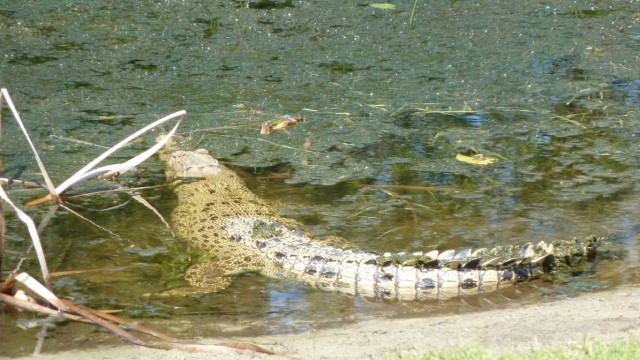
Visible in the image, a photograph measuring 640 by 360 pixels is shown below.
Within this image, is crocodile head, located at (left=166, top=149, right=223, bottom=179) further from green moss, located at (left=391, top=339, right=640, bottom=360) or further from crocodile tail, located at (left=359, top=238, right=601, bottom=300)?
green moss, located at (left=391, top=339, right=640, bottom=360)

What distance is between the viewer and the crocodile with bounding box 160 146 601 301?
4.09 m

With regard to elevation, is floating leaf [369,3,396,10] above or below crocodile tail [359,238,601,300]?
above

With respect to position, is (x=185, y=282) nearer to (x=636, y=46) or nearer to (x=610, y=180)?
(x=610, y=180)

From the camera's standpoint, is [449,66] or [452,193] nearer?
[452,193]

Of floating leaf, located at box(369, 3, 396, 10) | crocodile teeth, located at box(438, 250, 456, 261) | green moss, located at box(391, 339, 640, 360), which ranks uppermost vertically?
floating leaf, located at box(369, 3, 396, 10)

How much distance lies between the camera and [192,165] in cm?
561

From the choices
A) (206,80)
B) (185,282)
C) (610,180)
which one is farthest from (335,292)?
(206,80)

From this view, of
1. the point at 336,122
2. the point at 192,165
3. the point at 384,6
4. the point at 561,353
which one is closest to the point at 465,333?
the point at 561,353

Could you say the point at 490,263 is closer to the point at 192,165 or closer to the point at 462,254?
the point at 462,254

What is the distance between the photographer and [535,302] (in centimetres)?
391

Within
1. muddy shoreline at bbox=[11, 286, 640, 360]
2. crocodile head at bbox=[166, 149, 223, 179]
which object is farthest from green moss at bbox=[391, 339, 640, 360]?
crocodile head at bbox=[166, 149, 223, 179]

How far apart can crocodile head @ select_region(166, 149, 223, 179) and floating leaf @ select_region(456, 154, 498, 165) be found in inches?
58.0

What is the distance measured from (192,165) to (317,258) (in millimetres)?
1486

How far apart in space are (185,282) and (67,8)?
464 cm
